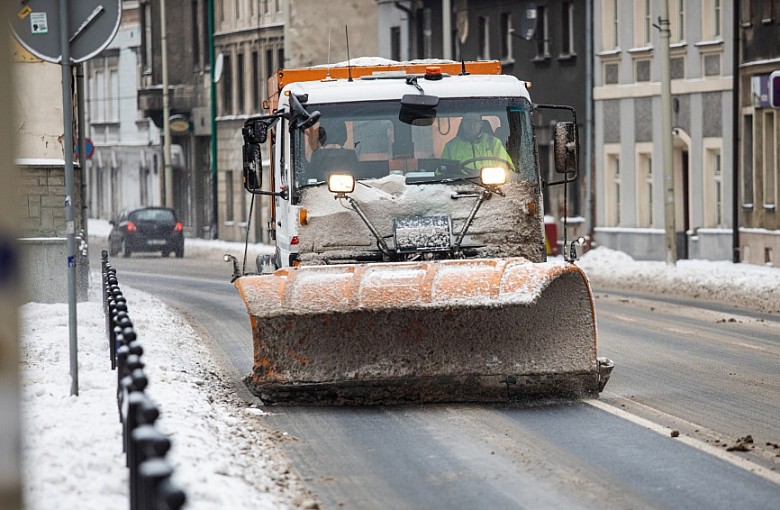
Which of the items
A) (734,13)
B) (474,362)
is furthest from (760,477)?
(734,13)

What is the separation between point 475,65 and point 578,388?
17.1 ft

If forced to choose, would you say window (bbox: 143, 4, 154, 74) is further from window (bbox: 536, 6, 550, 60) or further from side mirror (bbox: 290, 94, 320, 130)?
side mirror (bbox: 290, 94, 320, 130)

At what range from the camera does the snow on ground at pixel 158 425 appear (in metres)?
8.73

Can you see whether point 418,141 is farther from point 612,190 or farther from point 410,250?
point 612,190

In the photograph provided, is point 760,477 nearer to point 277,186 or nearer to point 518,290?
point 518,290

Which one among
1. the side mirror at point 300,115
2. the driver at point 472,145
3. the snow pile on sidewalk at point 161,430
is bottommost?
Answer: the snow pile on sidewalk at point 161,430

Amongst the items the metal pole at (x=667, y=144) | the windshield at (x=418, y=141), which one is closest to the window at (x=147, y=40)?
the metal pole at (x=667, y=144)

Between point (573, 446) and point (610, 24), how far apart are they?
33.8 m

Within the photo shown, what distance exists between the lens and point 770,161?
37062mm

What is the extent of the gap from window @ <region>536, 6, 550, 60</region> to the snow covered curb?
9678 mm

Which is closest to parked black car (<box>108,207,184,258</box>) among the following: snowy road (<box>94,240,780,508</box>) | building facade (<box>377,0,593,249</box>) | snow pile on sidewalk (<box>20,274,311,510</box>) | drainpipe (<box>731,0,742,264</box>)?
building facade (<box>377,0,593,249</box>)

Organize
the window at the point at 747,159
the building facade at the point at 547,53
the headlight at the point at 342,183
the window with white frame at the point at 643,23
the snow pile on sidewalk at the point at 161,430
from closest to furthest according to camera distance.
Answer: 1. the snow pile on sidewalk at the point at 161,430
2. the headlight at the point at 342,183
3. the window at the point at 747,159
4. the window with white frame at the point at 643,23
5. the building facade at the point at 547,53

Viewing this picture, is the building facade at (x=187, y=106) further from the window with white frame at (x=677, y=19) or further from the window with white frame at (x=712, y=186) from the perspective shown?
the window with white frame at (x=712, y=186)

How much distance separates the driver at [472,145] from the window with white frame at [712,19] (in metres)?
24.9
